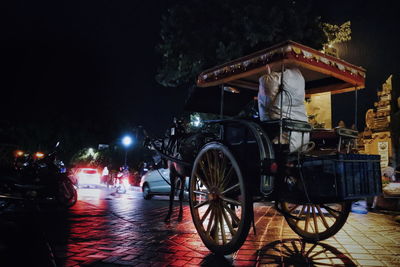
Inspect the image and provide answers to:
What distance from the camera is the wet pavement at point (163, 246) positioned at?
11.7 feet

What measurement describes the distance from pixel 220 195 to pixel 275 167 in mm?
885

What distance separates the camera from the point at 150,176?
1310 cm

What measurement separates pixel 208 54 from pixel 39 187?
8.36 meters

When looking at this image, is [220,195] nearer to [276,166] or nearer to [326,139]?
[276,166]

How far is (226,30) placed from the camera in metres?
12.1

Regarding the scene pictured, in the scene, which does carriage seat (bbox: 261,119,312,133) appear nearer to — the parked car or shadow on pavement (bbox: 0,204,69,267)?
shadow on pavement (bbox: 0,204,69,267)

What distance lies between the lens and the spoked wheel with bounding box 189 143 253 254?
3570 millimetres

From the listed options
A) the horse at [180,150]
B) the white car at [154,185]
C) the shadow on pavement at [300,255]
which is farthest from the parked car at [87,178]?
the shadow on pavement at [300,255]

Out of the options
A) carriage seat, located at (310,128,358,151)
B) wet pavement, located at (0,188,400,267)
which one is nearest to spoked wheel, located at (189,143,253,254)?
wet pavement, located at (0,188,400,267)

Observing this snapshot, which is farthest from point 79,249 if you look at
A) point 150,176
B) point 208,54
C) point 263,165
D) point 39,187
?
point 208,54

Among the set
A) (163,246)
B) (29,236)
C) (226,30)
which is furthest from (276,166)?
(226,30)

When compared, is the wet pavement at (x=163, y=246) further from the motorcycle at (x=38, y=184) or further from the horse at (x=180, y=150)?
the motorcycle at (x=38, y=184)

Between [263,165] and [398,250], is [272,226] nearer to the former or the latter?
[398,250]

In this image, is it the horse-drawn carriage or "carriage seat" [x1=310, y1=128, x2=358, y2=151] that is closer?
the horse-drawn carriage
